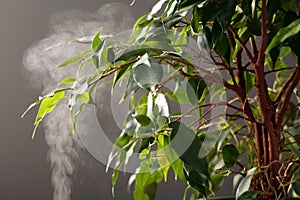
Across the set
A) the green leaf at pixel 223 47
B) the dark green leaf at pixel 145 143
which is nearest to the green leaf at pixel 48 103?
the dark green leaf at pixel 145 143

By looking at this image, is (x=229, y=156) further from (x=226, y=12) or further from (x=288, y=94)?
(x=226, y=12)

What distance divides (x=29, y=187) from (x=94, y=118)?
1.09 feet

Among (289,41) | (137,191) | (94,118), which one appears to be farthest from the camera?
(94,118)

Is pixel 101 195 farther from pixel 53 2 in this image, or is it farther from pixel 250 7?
pixel 250 7

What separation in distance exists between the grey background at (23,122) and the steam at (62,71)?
2 centimetres

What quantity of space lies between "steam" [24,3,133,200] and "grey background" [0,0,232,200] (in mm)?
21

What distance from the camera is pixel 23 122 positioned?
183 centimetres

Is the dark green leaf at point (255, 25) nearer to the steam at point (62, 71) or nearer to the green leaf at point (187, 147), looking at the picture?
the green leaf at point (187, 147)

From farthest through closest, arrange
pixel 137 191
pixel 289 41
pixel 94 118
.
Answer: pixel 94 118 → pixel 137 191 → pixel 289 41

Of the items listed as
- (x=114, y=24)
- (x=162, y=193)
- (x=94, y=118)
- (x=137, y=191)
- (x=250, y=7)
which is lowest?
(x=162, y=193)

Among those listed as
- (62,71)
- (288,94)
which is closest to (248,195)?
(288,94)

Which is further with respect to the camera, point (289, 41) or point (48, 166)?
point (48, 166)

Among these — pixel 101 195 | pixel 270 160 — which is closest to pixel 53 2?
pixel 101 195

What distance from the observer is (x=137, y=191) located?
0.96m
